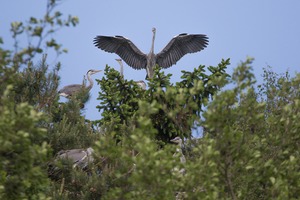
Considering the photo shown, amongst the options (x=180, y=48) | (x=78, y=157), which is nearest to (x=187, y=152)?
(x=78, y=157)

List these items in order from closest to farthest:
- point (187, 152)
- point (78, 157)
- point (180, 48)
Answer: point (187, 152)
point (78, 157)
point (180, 48)

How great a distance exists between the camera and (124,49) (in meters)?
26.8

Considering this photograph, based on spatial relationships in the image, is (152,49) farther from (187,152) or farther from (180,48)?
(187,152)

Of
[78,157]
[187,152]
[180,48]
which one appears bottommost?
[187,152]

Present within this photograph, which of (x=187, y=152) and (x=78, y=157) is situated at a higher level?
(x=78, y=157)

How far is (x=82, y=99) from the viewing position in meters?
19.8

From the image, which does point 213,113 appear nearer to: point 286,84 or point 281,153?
point 281,153

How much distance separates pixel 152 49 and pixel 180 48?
3.59 ft

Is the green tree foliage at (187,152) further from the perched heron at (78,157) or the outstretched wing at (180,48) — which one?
the outstretched wing at (180,48)

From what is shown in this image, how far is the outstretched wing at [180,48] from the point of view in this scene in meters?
26.3

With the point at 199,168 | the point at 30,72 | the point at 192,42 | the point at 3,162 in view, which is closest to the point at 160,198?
the point at 199,168

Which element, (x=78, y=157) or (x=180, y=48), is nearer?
(x=78, y=157)

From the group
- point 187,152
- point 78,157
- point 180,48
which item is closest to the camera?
point 187,152

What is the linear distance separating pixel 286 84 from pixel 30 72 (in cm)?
967
